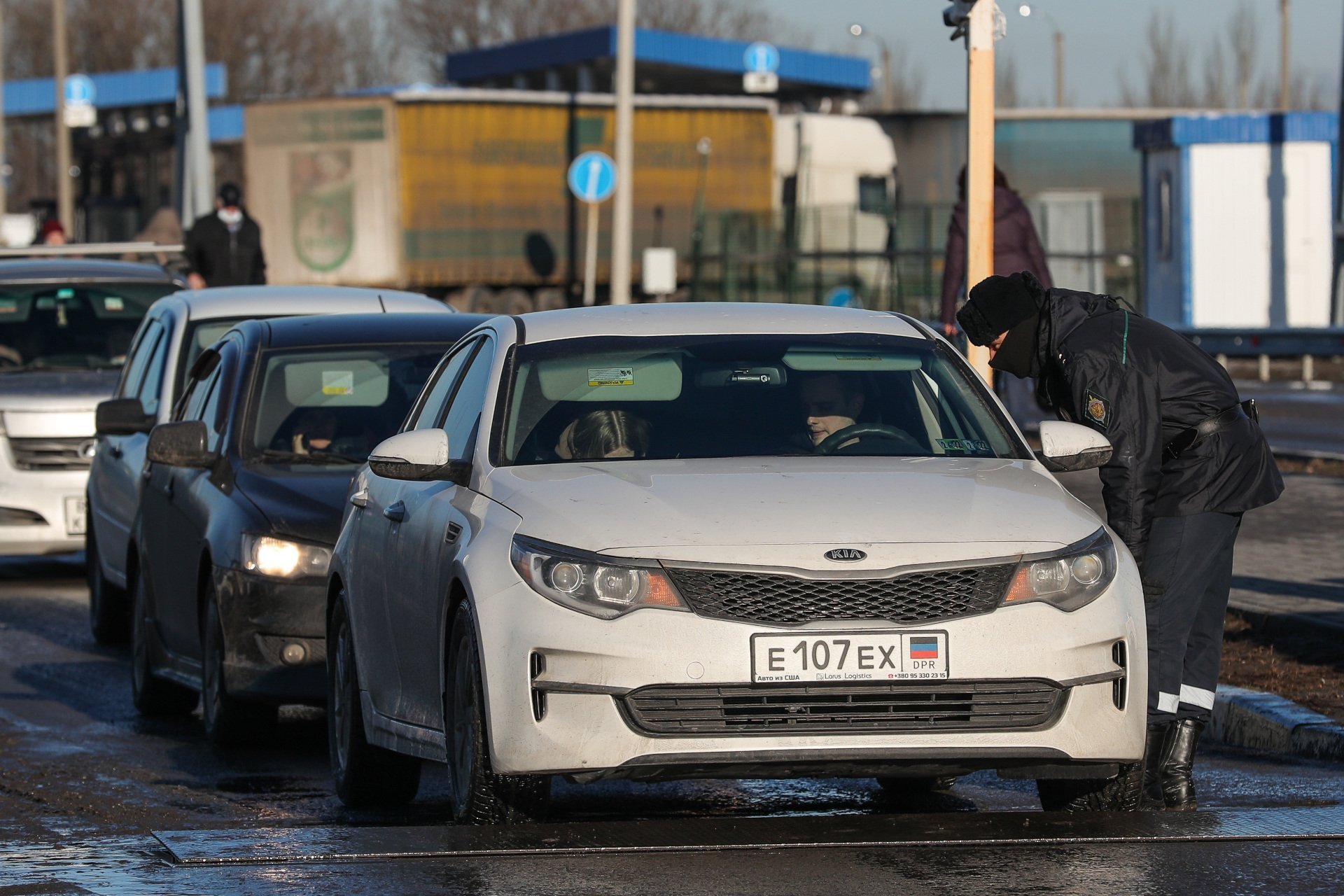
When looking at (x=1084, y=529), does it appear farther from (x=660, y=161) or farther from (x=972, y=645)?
(x=660, y=161)

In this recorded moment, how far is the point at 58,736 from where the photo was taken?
30.0 feet

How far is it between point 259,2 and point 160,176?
20.0 m

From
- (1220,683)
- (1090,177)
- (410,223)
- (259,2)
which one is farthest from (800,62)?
(1220,683)

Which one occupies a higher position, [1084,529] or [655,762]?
[1084,529]

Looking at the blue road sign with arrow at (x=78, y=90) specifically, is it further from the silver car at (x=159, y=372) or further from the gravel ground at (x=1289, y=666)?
the gravel ground at (x=1289, y=666)

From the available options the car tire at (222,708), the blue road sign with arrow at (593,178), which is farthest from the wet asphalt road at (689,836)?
the blue road sign with arrow at (593,178)

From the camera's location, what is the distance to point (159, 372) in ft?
39.9

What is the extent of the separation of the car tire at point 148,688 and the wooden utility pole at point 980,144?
12.6 feet

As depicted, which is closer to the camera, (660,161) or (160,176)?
(660,161)

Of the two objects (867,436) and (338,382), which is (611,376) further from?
(338,382)

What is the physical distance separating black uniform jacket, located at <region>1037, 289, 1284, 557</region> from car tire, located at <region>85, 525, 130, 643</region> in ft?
20.9

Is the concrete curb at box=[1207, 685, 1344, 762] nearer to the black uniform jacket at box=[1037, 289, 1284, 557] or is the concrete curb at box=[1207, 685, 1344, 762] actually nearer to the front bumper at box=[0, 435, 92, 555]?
the black uniform jacket at box=[1037, 289, 1284, 557]

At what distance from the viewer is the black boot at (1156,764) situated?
705 centimetres

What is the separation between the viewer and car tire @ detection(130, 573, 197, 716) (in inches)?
391
